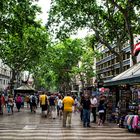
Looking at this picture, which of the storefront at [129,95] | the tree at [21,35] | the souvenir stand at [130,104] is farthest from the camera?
the tree at [21,35]

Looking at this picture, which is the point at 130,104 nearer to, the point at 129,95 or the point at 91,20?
the point at 129,95

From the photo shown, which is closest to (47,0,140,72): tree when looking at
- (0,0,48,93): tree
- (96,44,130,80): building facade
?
(0,0,48,93): tree

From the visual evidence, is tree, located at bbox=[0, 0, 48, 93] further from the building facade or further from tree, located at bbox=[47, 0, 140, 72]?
the building facade

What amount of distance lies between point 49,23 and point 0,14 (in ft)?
19.3

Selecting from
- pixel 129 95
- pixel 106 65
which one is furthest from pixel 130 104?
pixel 106 65

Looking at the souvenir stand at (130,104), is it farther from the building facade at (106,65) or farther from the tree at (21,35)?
the building facade at (106,65)

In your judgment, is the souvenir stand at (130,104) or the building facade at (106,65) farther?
the building facade at (106,65)

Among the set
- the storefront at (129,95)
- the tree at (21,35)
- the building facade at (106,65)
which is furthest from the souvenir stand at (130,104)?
the building facade at (106,65)

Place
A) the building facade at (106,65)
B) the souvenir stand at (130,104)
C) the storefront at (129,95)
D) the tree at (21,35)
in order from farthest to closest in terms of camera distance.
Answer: the building facade at (106,65), the tree at (21,35), the storefront at (129,95), the souvenir stand at (130,104)

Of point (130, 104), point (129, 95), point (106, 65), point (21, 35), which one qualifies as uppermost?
point (106, 65)

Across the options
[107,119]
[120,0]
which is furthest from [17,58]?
[107,119]

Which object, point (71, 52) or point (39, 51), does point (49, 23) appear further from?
point (71, 52)

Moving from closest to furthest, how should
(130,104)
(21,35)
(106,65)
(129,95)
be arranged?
(130,104)
(129,95)
(21,35)
(106,65)

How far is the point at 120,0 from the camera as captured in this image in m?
30.8
